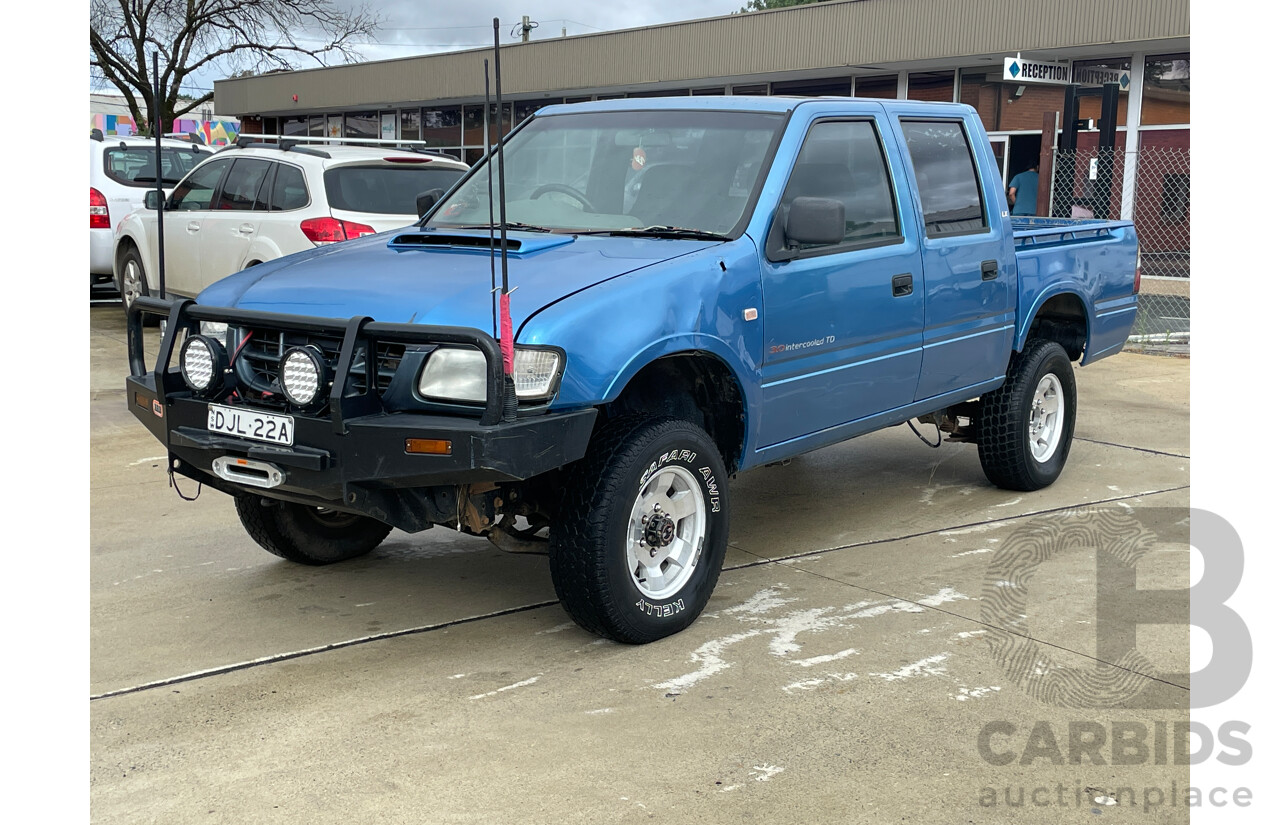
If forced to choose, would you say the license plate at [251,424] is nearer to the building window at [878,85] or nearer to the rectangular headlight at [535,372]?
the rectangular headlight at [535,372]

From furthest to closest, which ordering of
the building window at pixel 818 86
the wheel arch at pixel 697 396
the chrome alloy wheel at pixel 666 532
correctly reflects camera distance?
1. the building window at pixel 818 86
2. the wheel arch at pixel 697 396
3. the chrome alloy wheel at pixel 666 532

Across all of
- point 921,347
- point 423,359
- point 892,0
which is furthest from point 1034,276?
point 892,0

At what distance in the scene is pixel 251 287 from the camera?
4.63 m

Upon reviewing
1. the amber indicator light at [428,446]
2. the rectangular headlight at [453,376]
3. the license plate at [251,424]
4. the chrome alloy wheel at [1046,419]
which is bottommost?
the chrome alloy wheel at [1046,419]

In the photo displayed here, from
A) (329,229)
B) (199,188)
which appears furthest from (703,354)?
(199,188)

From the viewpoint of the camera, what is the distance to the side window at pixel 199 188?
36.3 ft

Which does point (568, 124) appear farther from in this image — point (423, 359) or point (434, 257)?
point (423, 359)

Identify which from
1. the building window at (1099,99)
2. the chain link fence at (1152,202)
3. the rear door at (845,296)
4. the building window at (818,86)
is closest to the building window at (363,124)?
the building window at (818,86)

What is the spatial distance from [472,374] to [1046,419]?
4084 millimetres

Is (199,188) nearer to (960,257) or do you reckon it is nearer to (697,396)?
(960,257)

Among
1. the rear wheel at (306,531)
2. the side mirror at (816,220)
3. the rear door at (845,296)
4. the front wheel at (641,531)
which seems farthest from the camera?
the rear wheel at (306,531)

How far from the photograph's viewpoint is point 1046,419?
6.99 meters

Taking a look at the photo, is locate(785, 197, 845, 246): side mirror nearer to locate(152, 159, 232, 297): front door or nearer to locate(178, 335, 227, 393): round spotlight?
locate(178, 335, 227, 393): round spotlight

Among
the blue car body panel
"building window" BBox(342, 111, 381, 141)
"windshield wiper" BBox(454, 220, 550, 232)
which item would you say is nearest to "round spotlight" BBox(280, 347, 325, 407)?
the blue car body panel
